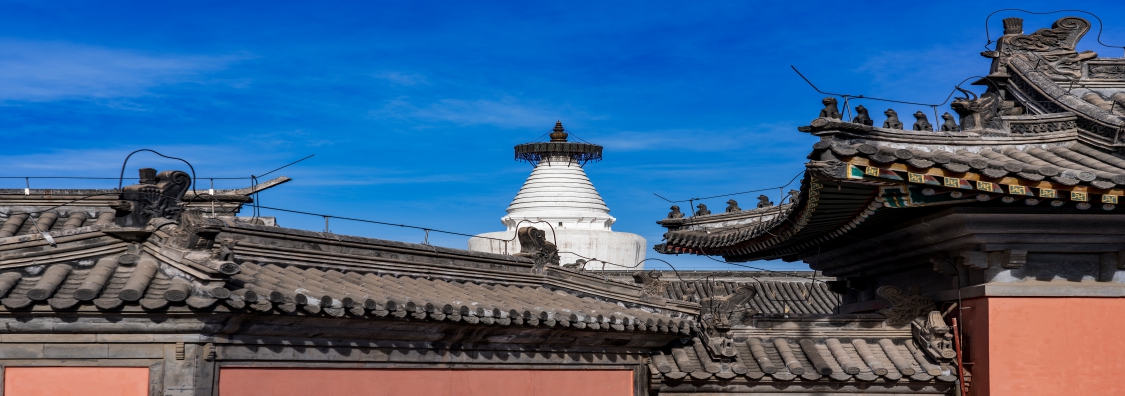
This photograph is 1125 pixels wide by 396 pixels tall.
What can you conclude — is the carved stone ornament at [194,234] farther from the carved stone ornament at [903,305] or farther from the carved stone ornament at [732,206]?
the carved stone ornament at [732,206]

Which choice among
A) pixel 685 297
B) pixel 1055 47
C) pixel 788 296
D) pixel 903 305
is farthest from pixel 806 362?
pixel 788 296

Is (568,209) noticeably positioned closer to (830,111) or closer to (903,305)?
(903,305)

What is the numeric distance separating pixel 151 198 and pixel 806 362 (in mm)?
6943

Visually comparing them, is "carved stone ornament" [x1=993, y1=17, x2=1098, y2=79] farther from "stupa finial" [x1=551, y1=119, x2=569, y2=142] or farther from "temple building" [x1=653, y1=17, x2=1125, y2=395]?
"stupa finial" [x1=551, y1=119, x2=569, y2=142]

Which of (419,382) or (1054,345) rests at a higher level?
(1054,345)

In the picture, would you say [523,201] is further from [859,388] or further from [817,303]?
[859,388]

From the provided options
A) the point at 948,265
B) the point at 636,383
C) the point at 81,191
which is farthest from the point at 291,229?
the point at 81,191

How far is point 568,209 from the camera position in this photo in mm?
50781

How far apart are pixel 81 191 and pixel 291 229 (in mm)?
7657

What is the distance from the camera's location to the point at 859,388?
481 inches

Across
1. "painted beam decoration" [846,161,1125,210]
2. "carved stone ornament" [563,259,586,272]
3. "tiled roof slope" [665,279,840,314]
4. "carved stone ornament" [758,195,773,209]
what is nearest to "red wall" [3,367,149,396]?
"painted beam decoration" [846,161,1125,210]

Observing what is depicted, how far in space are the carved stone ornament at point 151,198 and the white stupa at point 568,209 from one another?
37649 mm

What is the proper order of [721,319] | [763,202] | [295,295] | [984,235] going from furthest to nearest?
[763,202] < [721,319] < [984,235] < [295,295]

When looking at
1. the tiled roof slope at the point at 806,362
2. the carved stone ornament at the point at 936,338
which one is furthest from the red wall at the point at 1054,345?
the tiled roof slope at the point at 806,362
